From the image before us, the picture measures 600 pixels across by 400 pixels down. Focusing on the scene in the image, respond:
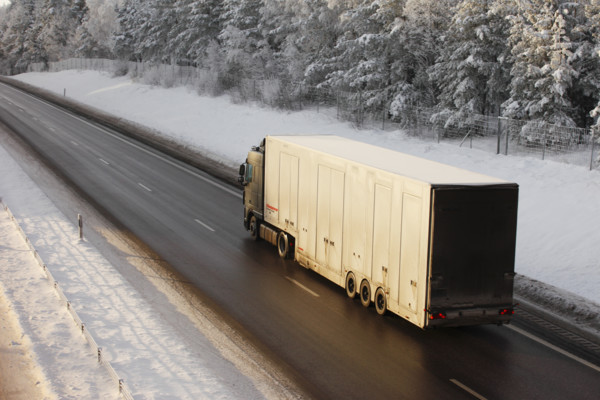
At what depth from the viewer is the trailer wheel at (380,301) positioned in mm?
14562

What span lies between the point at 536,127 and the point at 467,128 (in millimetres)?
5226

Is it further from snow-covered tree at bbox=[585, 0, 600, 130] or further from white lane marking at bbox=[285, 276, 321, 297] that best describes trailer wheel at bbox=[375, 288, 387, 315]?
snow-covered tree at bbox=[585, 0, 600, 130]

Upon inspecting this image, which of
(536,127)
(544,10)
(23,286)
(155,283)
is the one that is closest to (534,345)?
(155,283)

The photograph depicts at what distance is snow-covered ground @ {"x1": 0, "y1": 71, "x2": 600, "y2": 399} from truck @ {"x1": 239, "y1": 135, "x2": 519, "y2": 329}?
3.68m

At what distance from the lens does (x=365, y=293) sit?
50.5ft

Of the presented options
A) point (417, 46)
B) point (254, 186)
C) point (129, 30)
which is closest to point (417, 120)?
point (417, 46)

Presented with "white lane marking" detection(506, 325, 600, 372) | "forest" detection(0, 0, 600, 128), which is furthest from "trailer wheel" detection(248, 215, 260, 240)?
"forest" detection(0, 0, 600, 128)

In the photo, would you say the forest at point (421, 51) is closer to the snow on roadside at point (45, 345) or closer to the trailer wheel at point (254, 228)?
the trailer wheel at point (254, 228)

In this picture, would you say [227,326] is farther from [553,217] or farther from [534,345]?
[553,217]

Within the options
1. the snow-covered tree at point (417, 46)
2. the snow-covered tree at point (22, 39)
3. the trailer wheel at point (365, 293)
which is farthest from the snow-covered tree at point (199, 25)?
the snow-covered tree at point (22, 39)

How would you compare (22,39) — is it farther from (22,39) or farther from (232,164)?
(232,164)

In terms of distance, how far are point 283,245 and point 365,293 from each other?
173 inches

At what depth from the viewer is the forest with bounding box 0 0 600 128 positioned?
94.4 ft

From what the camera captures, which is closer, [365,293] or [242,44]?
[365,293]
